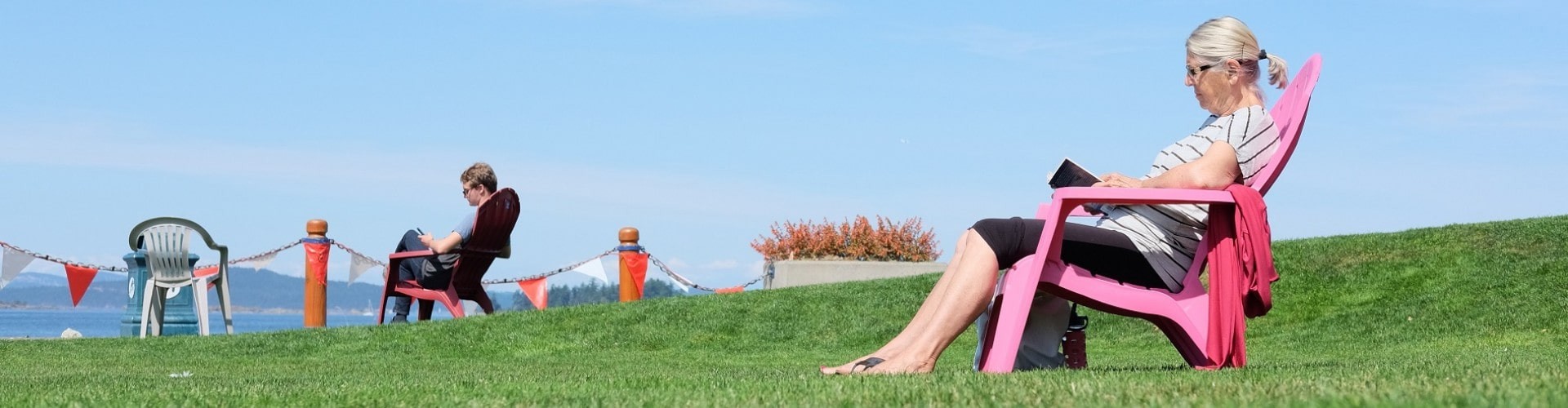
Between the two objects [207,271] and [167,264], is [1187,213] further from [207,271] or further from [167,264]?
[207,271]

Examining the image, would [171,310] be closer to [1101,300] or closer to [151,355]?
[151,355]

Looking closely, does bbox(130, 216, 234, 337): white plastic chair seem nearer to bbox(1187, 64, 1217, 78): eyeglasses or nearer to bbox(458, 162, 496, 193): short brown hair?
bbox(458, 162, 496, 193): short brown hair

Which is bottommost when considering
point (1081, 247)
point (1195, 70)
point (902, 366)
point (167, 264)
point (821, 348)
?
point (821, 348)

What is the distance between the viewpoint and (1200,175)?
421cm

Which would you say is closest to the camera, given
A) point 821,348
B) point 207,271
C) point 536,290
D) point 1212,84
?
point 1212,84

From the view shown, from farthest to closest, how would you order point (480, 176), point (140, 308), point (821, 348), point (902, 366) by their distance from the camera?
point (140, 308), point (480, 176), point (821, 348), point (902, 366)

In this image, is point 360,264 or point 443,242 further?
point 360,264

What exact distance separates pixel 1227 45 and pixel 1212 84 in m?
0.13

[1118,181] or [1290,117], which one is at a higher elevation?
[1290,117]

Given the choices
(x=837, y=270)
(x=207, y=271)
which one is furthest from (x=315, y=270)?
(x=837, y=270)

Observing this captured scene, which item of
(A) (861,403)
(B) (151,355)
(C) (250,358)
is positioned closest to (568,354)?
(C) (250,358)

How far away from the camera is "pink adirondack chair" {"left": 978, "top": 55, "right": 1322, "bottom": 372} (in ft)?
13.5

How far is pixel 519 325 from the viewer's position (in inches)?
432

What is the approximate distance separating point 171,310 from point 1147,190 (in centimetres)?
1057
